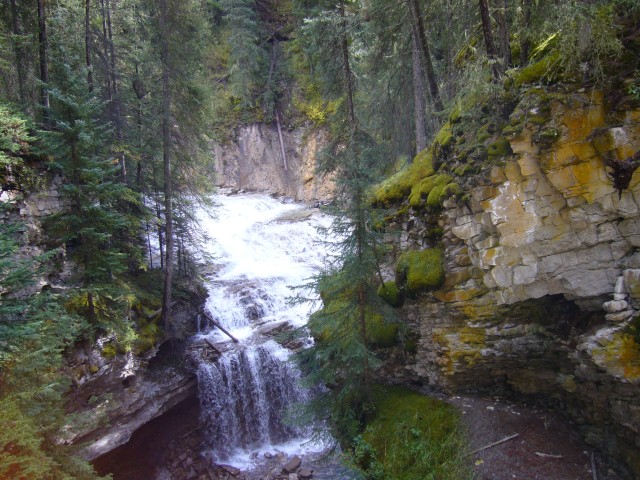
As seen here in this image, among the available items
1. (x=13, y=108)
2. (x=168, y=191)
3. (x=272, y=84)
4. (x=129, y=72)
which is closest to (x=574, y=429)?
(x=168, y=191)

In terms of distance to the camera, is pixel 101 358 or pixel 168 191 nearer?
pixel 101 358

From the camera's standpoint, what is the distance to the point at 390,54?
14.8 m

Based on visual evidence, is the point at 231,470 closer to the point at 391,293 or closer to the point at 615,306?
the point at 391,293

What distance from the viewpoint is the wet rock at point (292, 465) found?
34.3 ft

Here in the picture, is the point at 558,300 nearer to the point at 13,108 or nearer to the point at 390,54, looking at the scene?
the point at 390,54

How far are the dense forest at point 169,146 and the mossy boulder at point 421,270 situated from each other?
23 centimetres

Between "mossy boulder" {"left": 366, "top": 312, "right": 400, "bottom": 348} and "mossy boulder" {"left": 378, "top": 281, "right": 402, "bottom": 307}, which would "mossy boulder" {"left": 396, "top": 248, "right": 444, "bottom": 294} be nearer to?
"mossy boulder" {"left": 378, "top": 281, "right": 402, "bottom": 307}

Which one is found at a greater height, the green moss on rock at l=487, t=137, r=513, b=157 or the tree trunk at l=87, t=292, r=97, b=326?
the green moss on rock at l=487, t=137, r=513, b=157

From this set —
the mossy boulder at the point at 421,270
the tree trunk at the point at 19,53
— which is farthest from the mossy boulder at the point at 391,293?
the tree trunk at the point at 19,53

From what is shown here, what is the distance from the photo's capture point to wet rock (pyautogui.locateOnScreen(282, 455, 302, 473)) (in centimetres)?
1046

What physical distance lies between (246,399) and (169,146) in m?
9.27

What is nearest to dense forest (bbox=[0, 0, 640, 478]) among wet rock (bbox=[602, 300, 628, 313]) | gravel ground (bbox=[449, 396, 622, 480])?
gravel ground (bbox=[449, 396, 622, 480])

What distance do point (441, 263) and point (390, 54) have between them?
9909 mm

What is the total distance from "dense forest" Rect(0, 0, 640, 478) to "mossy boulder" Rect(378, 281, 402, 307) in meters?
0.07
